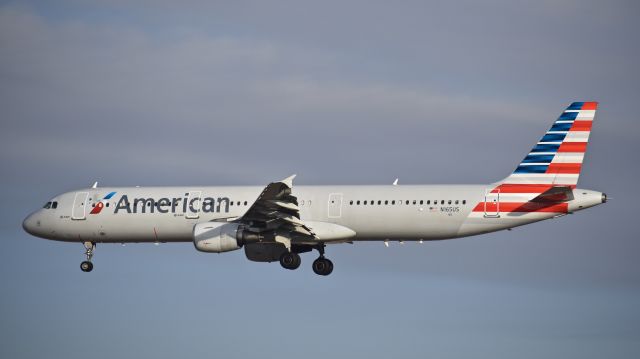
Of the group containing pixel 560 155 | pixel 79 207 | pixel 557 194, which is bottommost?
pixel 557 194

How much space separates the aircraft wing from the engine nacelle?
642mm

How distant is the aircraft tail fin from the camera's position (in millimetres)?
51438

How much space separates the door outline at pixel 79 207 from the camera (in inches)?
2231

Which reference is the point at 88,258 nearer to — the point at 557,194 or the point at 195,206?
the point at 195,206

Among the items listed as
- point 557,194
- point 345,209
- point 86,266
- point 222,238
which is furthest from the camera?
point 86,266

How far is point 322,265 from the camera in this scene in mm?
55438

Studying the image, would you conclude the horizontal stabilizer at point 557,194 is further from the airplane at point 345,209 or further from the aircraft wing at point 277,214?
the aircraft wing at point 277,214

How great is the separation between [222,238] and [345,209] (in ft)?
18.8

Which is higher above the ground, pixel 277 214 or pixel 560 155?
pixel 560 155

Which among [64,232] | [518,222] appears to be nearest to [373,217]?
[518,222]

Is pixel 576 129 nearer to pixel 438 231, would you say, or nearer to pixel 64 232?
pixel 438 231

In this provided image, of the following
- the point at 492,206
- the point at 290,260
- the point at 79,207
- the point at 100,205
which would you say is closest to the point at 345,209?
the point at 290,260

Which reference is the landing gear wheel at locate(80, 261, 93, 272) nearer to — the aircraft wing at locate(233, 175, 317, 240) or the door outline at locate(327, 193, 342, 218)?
the aircraft wing at locate(233, 175, 317, 240)

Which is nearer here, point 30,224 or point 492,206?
point 492,206
